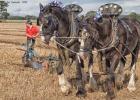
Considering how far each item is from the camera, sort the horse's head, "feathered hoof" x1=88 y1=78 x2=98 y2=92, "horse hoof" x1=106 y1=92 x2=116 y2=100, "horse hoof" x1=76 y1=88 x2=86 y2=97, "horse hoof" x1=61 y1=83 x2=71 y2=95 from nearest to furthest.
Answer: the horse's head, "horse hoof" x1=106 y1=92 x2=116 y2=100, "horse hoof" x1=76 y1=88 x2=86 y2=97, "horse hoof" x1=61 y1=83 x2=71 y2=95, "feathered hoof" x1=88 y1=78 x2=98 y2=92

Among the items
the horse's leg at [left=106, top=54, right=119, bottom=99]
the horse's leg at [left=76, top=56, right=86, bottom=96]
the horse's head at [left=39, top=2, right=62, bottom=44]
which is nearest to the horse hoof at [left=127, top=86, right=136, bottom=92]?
the horse's leg at [left=106, top=54, right=119, bottom=99]

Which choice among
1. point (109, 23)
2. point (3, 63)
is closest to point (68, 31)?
point (109, 23)

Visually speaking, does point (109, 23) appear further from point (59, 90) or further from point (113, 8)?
point (59, 90)

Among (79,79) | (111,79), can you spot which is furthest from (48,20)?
(111,79)

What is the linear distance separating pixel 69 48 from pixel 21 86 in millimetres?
1759

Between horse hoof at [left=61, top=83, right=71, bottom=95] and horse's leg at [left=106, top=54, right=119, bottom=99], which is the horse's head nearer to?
horse hoof at [left=61, top=83, right=71, bottom=95]

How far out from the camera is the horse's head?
34.6 ft

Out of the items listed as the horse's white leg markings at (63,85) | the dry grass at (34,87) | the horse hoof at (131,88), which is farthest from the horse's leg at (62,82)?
the horse hoof at (131,88)

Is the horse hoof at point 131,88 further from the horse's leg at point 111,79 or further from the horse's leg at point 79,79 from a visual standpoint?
the horse's leg at point 79,79

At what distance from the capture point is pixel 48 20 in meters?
10.6

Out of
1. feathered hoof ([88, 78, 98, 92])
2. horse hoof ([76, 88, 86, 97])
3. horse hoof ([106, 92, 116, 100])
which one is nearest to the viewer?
horse hoof ([106, 92, 116, 100])

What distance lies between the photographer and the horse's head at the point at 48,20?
10.5m

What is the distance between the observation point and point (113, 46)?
1100cm

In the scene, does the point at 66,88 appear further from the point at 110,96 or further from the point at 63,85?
the point at 110,96
